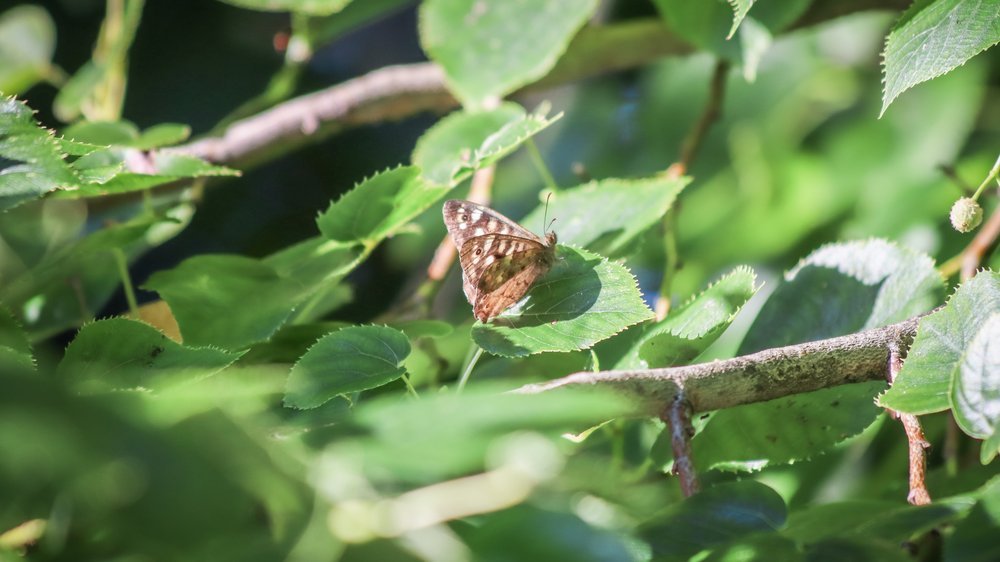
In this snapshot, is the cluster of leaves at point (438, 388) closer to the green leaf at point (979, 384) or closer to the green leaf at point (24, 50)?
the green leaf at point (979, 384)

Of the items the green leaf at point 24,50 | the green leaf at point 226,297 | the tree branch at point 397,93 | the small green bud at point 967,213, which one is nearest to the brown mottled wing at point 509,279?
the green leaf at point 226,297

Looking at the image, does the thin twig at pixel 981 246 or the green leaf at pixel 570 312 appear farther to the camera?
the thin twig at pixel 981 246

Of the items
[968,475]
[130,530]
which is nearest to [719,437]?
[968,475]

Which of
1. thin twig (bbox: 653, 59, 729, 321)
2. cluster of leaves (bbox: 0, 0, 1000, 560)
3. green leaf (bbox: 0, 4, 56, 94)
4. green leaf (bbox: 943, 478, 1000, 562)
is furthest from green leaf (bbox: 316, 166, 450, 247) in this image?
green leaf (bbox: 0, 4, 56, 94)

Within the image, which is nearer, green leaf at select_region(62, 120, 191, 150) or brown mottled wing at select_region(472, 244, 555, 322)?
brown mottled wing at select_region(472, 244, 555, 322)

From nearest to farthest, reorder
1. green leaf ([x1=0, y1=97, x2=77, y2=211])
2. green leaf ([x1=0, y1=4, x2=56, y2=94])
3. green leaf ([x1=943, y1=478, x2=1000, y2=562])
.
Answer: green leaf ([x1=943, y1=478, x2=1000, y2=562])
green leaf ([x1=0, y1=97, x2=77, y2=211])
green leaf ([x1=0, y1=4, x2=56, y2=94])

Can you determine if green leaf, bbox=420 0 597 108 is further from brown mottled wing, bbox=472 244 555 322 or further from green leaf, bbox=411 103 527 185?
brown mottled wing, bbox=472 244 555 322

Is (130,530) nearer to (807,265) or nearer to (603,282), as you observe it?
(603,282)
